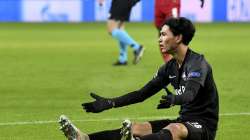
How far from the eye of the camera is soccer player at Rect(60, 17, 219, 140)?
18.5 ft

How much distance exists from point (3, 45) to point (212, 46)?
5288 millimetres

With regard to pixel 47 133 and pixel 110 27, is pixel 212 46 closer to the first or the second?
pixel 110 27

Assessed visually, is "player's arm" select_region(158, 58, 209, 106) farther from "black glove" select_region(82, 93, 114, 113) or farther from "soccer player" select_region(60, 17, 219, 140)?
"black glove" select_region(82, 93, 114, 113)

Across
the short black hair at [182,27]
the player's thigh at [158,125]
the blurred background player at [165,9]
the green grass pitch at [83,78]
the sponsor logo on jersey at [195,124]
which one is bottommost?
the green grass pitch at [83,78]

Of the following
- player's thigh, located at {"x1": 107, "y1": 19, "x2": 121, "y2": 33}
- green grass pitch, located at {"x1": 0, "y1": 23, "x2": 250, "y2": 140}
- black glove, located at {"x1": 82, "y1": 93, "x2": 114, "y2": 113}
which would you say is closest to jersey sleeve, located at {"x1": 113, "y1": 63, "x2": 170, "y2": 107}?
black glove, located at {"x1": 82, "y1": 93, "x2": 114, "y2": 113}

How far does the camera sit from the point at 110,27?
48.3 ft

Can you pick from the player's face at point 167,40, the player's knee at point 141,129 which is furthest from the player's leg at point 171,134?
the player's face at point 167,40

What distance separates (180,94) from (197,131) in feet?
1.05

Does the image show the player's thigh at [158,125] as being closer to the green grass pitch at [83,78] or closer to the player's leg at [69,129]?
the player's leg at [69,129]

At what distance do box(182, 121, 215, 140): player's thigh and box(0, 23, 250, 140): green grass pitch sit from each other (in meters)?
1.54

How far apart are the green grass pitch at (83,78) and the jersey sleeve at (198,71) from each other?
1.70 meters

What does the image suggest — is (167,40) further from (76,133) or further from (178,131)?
(76,133)

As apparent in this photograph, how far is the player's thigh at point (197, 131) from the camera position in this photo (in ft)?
18.6

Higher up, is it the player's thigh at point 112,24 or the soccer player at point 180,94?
the soccer player at point 180,94
